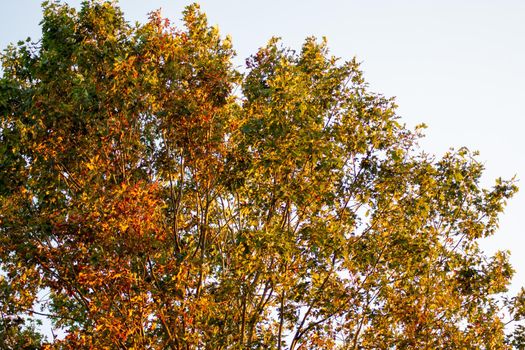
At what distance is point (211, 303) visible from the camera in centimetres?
1883

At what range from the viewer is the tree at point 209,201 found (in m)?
18.8

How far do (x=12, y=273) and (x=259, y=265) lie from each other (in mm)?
6890

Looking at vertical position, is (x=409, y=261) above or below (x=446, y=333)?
above

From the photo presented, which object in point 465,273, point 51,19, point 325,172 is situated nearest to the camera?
point 51,19

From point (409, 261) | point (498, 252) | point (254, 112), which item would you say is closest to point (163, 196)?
point (254, 112)

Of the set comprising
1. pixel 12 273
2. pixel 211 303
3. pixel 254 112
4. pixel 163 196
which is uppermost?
pixel 254 112

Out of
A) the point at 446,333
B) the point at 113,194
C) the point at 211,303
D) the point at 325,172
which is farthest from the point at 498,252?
the point at 113,194

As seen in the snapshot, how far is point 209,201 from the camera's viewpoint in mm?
21656

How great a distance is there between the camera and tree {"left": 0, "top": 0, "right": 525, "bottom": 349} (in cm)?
1875

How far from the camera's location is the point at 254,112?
22078 millimetres

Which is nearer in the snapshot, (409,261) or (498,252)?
(409,261)

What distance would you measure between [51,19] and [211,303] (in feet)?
29.1

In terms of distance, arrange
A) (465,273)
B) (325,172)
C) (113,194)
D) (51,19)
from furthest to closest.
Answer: (465,273) → (325,172) → (51,19) → (113,194)

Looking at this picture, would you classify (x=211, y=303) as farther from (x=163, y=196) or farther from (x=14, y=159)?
(x=14, y=159)
